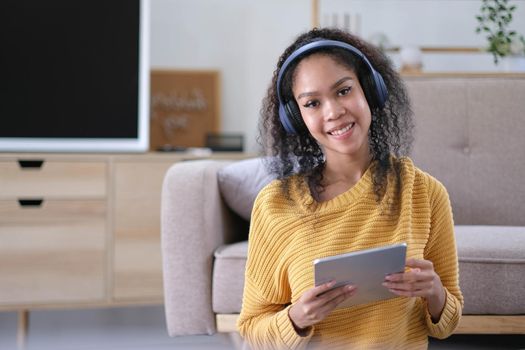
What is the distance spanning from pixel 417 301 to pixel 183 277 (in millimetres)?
687

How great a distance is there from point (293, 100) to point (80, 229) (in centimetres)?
151

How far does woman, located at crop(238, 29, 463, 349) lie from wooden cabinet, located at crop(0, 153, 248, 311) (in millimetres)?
1384

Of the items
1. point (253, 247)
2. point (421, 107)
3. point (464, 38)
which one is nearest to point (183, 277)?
point (253, 247)

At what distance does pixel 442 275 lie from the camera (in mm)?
1082

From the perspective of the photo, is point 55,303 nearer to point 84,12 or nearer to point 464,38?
point 84,12

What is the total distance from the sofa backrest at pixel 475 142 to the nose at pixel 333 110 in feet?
3.22

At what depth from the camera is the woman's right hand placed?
948mm

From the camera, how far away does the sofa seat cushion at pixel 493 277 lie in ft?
4.84

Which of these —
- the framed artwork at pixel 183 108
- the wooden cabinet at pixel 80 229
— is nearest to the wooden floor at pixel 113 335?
the wooden cabinet at pixel 80 229

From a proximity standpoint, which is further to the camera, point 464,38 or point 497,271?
point 464,38

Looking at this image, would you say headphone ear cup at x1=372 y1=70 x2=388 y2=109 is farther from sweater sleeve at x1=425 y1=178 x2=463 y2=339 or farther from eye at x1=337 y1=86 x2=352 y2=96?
sweater sleeve at x1=425 y1=178 x2=463 y2=339

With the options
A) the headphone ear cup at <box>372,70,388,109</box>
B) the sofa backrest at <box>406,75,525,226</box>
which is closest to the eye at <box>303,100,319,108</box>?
the headphone ear cup at <box>372,70,388,109</box>

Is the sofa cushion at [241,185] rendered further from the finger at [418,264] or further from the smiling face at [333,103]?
the finger at [418,264]

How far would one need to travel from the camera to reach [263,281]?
111 centimetres
